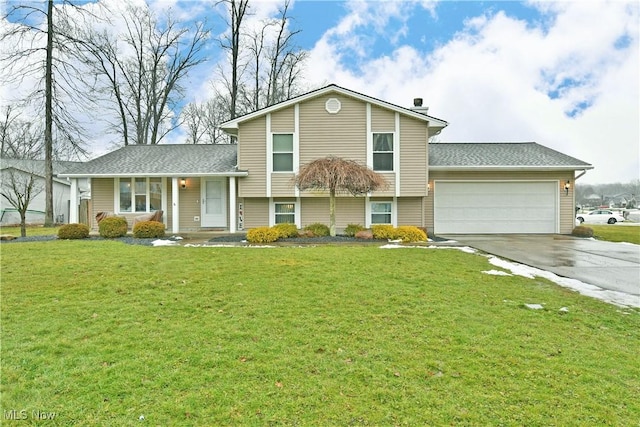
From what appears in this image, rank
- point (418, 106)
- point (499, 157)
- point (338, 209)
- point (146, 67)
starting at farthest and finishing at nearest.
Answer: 1. point (146, 67)
2. point (418, 106)
3. point (499, 157)
4. point (338, 209)

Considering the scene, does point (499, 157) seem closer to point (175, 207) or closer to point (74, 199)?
point (175, 207)

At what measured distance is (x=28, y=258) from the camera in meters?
7.50

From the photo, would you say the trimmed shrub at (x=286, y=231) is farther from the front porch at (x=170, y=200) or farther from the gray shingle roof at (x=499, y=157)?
the gray shingle roof at (x=499, y=157)

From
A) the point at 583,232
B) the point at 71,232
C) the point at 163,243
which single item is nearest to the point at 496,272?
the point at 163,243

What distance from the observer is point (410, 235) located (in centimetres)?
1090

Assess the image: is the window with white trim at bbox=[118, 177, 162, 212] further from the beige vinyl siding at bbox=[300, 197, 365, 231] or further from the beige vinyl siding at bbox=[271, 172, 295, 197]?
the beige vinyl siding at bbox=[300, 197, 365, 231]

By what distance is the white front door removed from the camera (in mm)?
14375

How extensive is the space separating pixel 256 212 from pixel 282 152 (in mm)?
2685

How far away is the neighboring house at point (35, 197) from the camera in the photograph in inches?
814

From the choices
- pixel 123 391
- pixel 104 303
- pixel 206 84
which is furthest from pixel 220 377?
pixel 206 84

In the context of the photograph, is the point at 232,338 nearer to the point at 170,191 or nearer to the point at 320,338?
the point at 320,338

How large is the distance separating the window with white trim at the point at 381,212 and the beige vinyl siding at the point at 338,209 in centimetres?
43

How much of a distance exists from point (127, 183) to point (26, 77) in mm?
10011

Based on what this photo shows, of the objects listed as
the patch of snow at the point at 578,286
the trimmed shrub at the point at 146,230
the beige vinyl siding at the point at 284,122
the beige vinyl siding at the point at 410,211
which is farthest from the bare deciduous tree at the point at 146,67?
the patch of snow at the point at 578,286
